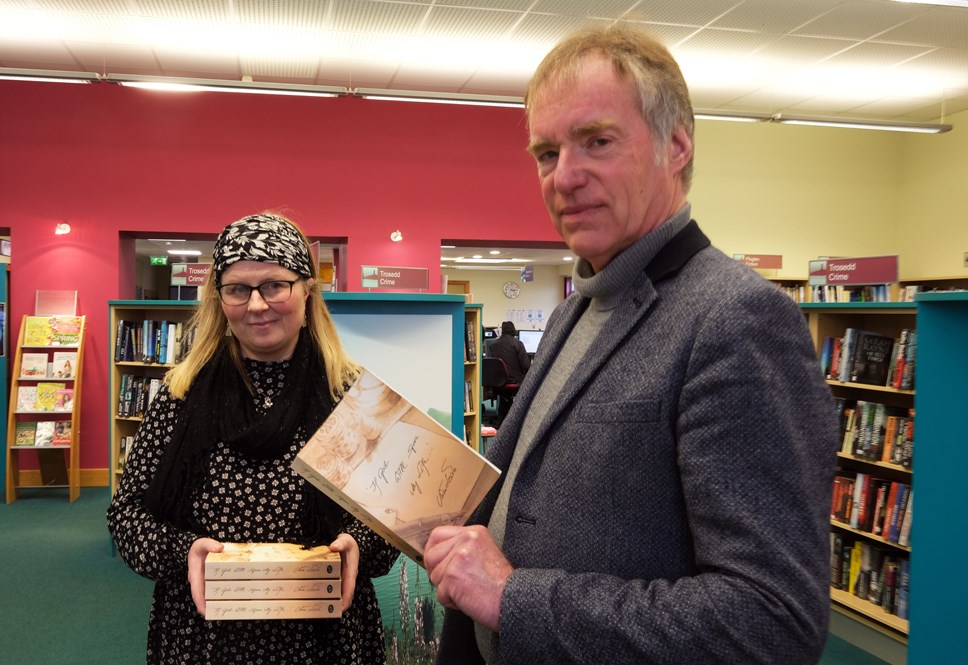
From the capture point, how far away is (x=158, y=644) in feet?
5.18

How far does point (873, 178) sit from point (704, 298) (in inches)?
417

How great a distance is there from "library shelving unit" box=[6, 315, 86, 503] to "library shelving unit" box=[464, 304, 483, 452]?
150 inches

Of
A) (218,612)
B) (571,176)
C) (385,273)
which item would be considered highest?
(385,273)

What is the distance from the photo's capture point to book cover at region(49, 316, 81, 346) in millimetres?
6699

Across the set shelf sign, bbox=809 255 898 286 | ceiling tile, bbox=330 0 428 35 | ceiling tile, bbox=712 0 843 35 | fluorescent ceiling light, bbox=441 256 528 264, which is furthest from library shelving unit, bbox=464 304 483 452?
fluorescent ceiling light, bbox=441 256 528 264

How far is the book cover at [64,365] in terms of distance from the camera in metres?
6.61

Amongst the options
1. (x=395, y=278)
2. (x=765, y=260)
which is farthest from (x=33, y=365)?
(x=765, y=260)

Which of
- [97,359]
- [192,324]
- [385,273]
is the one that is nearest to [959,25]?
[385,273]

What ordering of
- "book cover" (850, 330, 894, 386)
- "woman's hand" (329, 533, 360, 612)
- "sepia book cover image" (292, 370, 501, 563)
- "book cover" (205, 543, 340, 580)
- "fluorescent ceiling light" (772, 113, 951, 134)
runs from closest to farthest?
1. "sepia book cover image" (292, 370, 501, 563)
2. "book cover" (205, 543, 340, 580)
3. "woman's hand" (329, 533, 360, 612)
4. "book cover" (850, 330, 894, 386)
5. "fluorescent ceiling light" (772, 113, 951, 134)

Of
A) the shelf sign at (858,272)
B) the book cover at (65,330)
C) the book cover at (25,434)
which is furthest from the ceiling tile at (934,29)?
the book cover at (25,434)

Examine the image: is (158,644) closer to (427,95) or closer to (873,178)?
(427,95)

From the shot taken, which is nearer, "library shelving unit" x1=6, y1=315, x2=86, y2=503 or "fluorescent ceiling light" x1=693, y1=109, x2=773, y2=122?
"library shelving unit" x1=6, y1=315, x2=86, y2=503

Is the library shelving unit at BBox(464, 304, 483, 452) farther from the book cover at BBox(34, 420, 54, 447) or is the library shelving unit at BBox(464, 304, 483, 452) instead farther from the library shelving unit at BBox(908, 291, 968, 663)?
the book cover at BBox(34, 420, 54, 447)

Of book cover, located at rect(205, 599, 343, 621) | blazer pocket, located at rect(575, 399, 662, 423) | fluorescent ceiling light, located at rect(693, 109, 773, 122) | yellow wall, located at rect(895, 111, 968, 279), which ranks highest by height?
fluorescent ceiling light, located at rect(693, 109, 773, 122)
